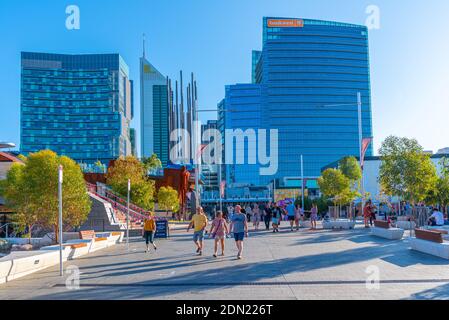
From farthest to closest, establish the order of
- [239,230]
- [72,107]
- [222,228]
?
[72,107], [222,228], [239,230]

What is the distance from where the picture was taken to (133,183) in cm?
3903

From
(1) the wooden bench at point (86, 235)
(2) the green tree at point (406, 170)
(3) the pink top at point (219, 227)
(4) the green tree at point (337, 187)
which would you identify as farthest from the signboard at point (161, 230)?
(4) the green tree at point (337, 187)

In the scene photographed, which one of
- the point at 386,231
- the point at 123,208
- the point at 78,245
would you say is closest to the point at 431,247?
the point at 386,231

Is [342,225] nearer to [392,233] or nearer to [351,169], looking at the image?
[392,233]

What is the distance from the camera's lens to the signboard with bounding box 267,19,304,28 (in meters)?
136

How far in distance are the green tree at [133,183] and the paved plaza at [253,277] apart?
22454mm

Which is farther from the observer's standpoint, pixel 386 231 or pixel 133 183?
pixel 133 183

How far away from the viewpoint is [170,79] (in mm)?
110500

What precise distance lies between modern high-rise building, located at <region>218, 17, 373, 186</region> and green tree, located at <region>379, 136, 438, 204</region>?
10657cm

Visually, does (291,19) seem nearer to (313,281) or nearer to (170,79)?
(170,79)

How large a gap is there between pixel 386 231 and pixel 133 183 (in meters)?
23.8

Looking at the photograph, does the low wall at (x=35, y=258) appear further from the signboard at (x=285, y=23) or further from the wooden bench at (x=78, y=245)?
the signboard at (x=285, y=23)

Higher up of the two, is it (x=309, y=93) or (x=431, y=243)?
(x=309, y=93)
